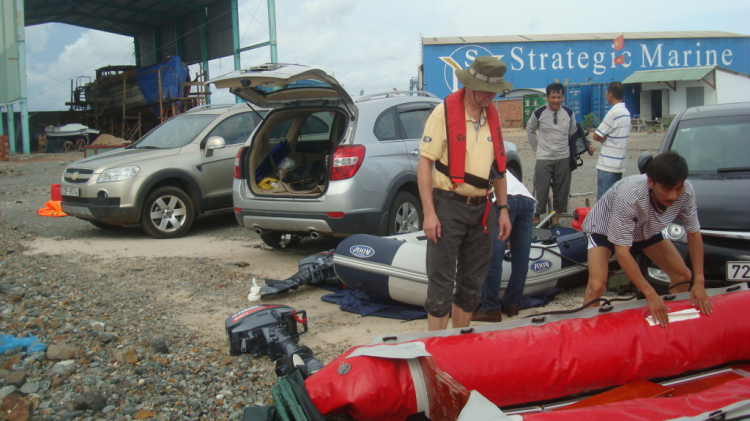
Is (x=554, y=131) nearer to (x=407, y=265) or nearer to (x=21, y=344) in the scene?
(x=407, y=265)

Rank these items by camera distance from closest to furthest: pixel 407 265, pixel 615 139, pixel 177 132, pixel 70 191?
pixel 407 265 → pixel 615 139 → pixel 70 191 → pixel 177 132

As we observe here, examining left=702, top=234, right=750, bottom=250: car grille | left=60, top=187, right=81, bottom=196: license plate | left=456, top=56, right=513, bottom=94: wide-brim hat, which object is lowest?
left=702, top=234, right=750, bottom=250: car grille

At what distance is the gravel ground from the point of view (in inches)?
125

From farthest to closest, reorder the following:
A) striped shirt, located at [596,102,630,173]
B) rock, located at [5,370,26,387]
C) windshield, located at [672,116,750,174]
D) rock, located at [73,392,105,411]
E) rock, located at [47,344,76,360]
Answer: striped shirt, located at [596,102,630,173], windshield, located at [672,116,750,174], rock, located at [47,344,76,360], rock, located at [5,370,26,387], rock, located at [73,392,105,411]

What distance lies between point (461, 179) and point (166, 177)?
5497 millimetres

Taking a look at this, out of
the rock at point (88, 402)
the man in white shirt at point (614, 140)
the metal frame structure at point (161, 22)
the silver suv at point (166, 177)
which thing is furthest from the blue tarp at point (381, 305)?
the metal frame structure at point (161, 22)

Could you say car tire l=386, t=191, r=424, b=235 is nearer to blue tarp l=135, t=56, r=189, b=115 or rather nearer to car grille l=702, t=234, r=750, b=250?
car grille l=702, t=234, r=750, b=250

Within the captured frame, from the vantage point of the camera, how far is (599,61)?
39.8 m

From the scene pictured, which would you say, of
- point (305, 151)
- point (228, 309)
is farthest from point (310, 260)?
point (305, 151)

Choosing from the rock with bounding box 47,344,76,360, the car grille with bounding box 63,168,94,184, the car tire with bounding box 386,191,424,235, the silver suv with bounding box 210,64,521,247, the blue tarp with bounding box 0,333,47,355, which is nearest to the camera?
the rock with bounding box 47,344,76,360

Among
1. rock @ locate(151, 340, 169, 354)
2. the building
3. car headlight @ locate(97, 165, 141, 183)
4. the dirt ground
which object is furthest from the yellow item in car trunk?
the building

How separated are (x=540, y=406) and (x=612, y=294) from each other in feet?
8.20

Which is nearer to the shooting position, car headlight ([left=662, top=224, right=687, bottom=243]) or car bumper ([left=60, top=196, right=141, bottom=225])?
car headlight ([left=662, top=224, right=687, bottom=243])

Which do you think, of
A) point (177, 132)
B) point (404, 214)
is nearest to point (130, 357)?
point (404, 214)
